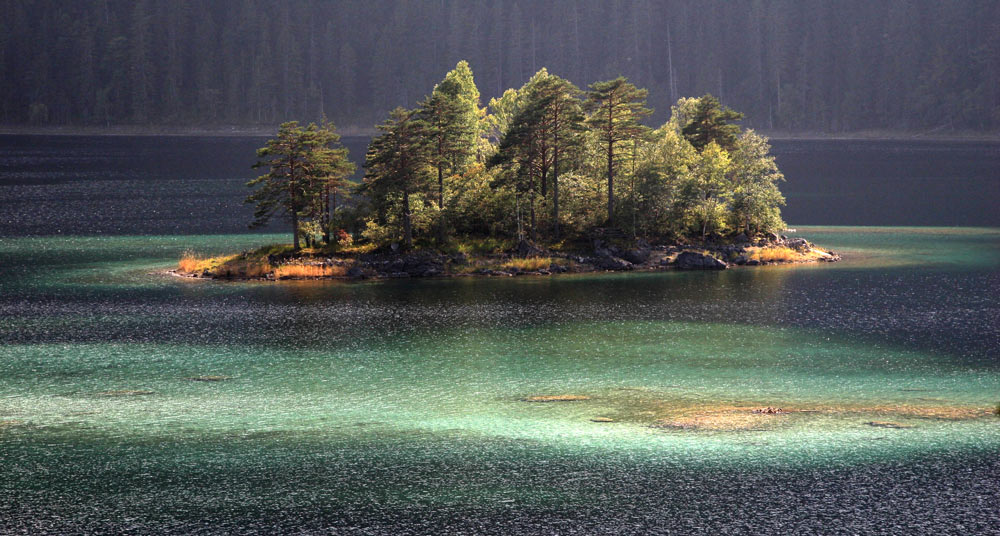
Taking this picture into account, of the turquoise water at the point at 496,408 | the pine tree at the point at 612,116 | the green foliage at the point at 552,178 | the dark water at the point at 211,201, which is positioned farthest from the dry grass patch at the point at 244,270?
the pine tree at the point at 612,116

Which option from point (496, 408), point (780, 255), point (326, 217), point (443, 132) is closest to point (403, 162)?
point (443, 132)

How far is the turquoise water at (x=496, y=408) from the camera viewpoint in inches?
1266

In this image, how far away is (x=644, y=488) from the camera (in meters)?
33.7

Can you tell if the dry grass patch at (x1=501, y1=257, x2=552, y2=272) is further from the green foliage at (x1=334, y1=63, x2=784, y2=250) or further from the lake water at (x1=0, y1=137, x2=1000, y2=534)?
the lake water at (x1=0, y1=137, x2=1000, y2=534)

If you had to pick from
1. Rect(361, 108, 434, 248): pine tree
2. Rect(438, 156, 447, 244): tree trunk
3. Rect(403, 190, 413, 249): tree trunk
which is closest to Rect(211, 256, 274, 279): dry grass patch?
Rect(361, 108, 434, 248): pine tree

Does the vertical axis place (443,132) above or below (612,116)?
below

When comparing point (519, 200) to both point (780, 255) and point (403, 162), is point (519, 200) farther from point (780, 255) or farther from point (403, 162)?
point (780, 255)

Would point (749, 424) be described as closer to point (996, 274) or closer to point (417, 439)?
point (417, 439)

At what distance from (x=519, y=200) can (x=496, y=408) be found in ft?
183

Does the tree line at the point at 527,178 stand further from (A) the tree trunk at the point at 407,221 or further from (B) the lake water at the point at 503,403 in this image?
(B) the lake water at the point at 503,403

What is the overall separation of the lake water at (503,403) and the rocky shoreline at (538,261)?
13.4 ft

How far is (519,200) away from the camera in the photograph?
98688 mm

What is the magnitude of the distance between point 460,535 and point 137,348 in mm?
36018

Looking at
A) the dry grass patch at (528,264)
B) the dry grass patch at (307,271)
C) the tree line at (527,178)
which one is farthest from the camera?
the dry grass patch at (528,264)
